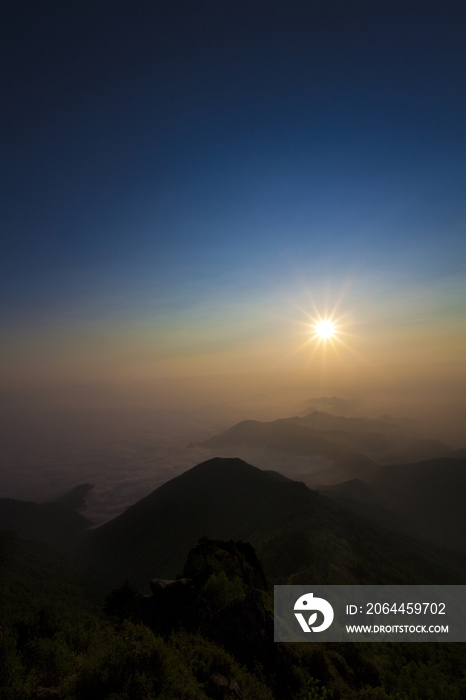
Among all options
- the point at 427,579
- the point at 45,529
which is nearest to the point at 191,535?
the point at 427,579

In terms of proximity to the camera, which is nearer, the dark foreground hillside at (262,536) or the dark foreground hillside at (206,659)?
the dark foreground hillside at (206,659)

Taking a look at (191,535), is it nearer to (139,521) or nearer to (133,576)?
(133,576)

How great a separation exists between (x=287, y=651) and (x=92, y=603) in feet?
168
